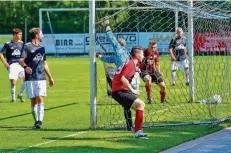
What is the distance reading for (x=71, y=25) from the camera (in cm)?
5928

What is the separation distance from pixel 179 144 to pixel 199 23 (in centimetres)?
727

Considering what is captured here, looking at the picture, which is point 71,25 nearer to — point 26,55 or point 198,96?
point 198,96

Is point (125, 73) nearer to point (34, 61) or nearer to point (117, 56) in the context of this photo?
point (34, 61)

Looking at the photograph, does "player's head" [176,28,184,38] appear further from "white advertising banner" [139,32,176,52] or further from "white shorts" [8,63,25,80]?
"white advertising banner" [139,32,176,52]

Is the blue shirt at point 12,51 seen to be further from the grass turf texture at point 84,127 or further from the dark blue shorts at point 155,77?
the dark blue shorts at point 155,77

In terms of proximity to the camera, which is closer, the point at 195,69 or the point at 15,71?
the point at 195,69

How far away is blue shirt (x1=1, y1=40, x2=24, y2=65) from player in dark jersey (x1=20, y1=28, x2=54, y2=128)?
555cm

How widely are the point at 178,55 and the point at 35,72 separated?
11025 millimetres

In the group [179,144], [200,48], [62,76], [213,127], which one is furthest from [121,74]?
[62,76]

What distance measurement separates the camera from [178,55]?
1014 inches

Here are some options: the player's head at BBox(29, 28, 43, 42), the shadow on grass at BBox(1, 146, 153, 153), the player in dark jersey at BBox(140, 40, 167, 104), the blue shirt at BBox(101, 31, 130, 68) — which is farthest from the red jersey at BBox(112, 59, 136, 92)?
the player in dark jersey at BBox(140, 40, 167, 104)

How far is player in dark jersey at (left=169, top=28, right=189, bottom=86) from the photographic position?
2408 cm

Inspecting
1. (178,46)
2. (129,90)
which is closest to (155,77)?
(178,46)

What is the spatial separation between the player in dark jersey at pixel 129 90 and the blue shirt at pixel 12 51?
7443 mm
